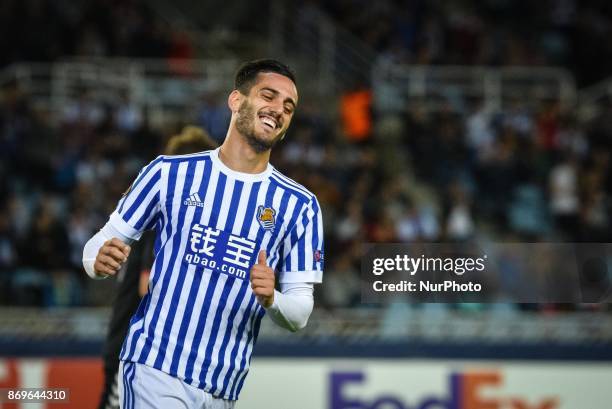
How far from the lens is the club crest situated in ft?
13.6

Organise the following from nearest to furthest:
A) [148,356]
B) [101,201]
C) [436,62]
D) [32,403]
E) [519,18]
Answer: [148,356] < [32,403] < [101,201] < [436,62] < [519,18]

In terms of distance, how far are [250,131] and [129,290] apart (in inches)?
60.1

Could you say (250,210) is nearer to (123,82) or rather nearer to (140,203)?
(140,203)

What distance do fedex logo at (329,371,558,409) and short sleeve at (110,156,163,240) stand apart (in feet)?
13.2

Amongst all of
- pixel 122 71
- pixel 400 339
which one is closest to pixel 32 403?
pixel 400 339

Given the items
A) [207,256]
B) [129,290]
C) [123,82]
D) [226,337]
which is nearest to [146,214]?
[207,256]

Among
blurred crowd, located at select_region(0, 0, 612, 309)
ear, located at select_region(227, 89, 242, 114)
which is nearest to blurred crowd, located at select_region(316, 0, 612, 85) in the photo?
blurred crowd, located at select_region(0, 0, 612, 309)

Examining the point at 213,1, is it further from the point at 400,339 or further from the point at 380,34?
the point at 400,339

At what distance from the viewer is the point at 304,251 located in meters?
4.20

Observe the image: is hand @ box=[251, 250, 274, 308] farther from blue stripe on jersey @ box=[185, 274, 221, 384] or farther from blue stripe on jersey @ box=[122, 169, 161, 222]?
blue stripe on jersey @ box=[122, 169, 161, 222]

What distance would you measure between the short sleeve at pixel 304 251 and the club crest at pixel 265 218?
91mm

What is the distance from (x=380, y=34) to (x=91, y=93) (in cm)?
428

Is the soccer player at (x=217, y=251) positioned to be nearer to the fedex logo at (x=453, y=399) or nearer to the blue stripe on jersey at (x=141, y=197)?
the blue stripe on jersey at (x=141, y=197)

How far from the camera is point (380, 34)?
52.1 ft
